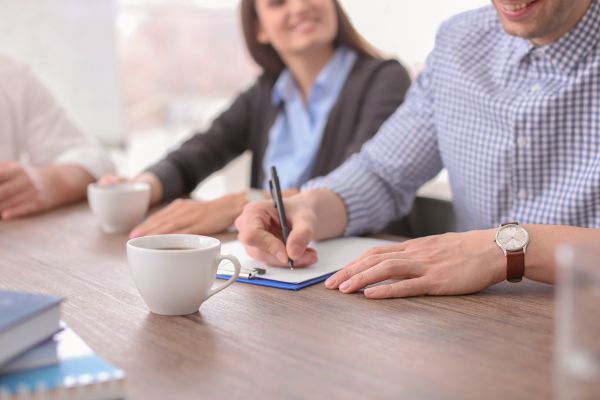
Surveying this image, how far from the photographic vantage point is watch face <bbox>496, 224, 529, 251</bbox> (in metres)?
0.96

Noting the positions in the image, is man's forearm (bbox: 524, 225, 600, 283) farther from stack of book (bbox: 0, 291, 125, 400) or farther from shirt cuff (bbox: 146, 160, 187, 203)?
shirt cuff (bbox: 146, 160, 187, 203)

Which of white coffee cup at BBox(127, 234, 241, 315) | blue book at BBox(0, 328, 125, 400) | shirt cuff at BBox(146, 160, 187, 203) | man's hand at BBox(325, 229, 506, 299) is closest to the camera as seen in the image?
blue book at BBox(0, 328, 125, 400)

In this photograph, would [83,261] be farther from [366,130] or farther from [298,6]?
[298,6]

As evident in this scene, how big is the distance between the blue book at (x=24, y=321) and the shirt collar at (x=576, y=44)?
37.1 inches

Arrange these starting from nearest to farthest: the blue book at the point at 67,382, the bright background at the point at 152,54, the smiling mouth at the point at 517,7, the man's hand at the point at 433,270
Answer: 1. the blue book at the point at 67,382
2. the man's hand at the point at 433,270
3. the smiling mouth at the point at 517,7
4. the bright background at the point at 152,54

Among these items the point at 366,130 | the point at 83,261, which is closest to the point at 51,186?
the point at 83,261

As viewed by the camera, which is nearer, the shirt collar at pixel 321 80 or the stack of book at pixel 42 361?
the stack of book at pixel 42 361

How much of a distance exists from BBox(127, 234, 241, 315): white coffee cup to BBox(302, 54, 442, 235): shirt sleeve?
0.57 metres

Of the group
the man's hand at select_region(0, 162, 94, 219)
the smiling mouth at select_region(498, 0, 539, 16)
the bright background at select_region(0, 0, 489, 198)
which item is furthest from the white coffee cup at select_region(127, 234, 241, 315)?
the bright background at select_region(0, 0, 489, 198)

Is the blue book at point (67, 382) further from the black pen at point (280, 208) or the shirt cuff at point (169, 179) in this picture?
the shirt cuff at point (169, 179)

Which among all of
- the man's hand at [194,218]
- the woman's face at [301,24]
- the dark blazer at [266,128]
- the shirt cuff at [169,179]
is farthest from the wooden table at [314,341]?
the woman's face at [301,24]

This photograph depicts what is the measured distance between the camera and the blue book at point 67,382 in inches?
23.2

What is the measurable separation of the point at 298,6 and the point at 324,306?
1.21 meters

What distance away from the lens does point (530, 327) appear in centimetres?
80
